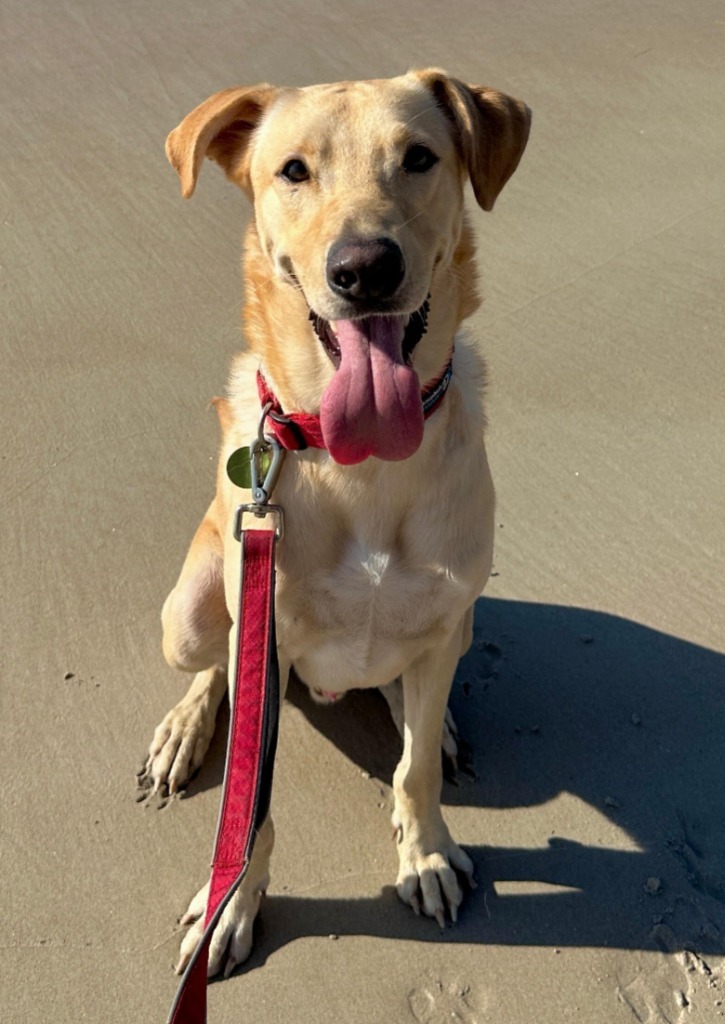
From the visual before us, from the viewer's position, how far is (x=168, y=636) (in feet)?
9.98

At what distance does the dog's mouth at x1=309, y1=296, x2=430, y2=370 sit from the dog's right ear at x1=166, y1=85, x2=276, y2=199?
1.50 ft

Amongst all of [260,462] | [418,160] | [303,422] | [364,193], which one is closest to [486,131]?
[418,160]

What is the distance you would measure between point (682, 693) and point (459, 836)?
2.95ft

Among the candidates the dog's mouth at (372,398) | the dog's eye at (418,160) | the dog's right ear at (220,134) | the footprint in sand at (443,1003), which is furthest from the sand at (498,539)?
the dog's eye at (418,160)

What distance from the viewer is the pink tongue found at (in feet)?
7.47

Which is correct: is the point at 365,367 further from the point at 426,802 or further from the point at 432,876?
the point at 432,876

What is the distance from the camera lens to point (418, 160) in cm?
247

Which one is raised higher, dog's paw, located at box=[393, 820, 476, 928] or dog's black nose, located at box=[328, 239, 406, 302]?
dog's black nose, located at box=[328, 239, 406, 302]

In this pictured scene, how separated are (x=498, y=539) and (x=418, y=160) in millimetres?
1692

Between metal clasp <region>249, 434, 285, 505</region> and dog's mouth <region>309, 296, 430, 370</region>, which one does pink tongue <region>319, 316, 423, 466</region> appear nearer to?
dog's mouth <region>309, 296, 430, 370</region>

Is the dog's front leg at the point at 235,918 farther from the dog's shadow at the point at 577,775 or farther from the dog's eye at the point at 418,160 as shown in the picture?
the dog's eye at the point at 418,160

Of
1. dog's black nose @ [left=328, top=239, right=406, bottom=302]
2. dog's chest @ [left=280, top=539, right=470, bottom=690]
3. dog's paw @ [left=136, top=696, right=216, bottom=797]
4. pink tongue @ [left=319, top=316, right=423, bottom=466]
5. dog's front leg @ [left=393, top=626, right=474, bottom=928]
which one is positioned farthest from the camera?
dog's paw @ [left=136, top=696, right=216, bottom=797]

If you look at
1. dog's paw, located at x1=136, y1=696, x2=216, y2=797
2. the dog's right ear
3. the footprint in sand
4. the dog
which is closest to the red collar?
the dog

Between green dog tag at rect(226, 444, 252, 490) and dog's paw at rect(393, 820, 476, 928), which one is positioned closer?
green dog tag at rect(226, 444, 252, 490)
